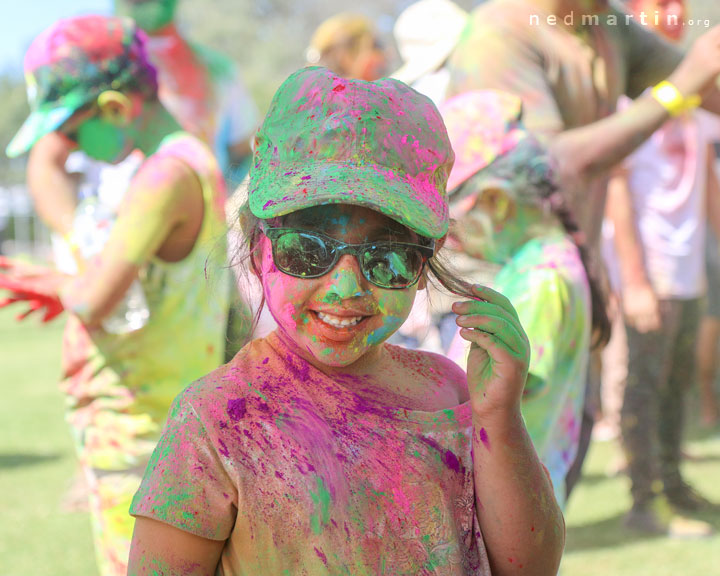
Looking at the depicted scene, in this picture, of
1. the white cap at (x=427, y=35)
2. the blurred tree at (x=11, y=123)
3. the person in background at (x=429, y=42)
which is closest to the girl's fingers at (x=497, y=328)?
the person in background at (x=429, y=42)

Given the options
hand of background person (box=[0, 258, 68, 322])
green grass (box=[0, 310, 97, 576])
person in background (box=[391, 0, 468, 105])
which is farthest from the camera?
green grass (box=[0, 310, 97, 576])

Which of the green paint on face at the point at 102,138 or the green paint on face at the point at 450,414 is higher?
the green paint on face at the point at 102,138

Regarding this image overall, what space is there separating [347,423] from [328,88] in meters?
0.50

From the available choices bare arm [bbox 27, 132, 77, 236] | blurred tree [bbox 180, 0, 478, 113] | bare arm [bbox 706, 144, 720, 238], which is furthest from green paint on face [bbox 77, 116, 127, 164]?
blurred tree [bbox 180, 0, 478, 113]

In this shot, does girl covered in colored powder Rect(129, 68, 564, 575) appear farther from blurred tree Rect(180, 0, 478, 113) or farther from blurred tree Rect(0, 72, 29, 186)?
blurred tree Rect(0, 72, 29, 186)

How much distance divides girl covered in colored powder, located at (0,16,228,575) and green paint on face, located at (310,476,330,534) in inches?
63.3

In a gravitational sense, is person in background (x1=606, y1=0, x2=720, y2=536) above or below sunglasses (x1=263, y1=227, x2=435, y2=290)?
below

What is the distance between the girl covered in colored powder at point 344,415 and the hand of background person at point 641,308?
3.44m

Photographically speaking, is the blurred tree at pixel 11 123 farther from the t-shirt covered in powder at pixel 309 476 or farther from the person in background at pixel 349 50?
the t-shirt covered in powder at pixel 309 476

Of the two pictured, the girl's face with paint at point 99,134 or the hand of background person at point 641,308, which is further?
the hand of background person at point 641,308

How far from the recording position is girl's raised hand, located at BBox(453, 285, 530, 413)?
143cm

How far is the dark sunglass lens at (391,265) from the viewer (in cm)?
144

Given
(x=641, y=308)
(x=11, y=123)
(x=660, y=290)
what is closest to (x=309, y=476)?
(x=641, y=308)

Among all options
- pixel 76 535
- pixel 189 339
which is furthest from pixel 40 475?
pixel 189 339
